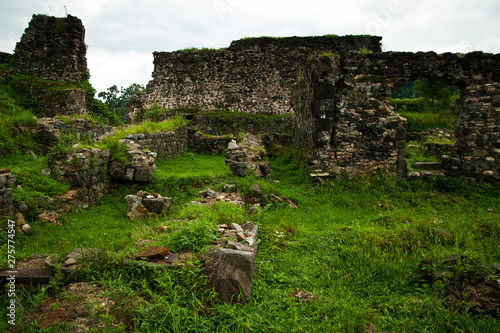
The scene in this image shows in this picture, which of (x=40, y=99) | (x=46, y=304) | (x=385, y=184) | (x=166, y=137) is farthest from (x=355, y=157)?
(x=40, y=99)

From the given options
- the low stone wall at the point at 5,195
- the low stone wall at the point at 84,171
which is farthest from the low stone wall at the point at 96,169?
the low stone wall at the point at 5,195

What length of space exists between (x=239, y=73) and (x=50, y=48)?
36.0ft

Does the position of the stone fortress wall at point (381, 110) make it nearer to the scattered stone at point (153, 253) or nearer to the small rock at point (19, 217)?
the scattered stone at point (153, 253)

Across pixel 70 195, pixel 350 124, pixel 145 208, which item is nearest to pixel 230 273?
pixel 145 208

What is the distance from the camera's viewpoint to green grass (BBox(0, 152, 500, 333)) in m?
3.05

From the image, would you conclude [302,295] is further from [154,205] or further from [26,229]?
[26,229]

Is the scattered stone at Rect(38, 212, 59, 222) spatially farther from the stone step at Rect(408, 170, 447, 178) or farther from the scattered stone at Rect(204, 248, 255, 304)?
the stone step at Rect(408, 170, 447, 178)

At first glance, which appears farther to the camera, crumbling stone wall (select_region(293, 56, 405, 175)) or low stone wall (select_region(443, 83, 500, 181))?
crumbling stone wall (select_region(293, 56, 405, 175))

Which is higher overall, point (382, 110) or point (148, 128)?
point (382, 110)

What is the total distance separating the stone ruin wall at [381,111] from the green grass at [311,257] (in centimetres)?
110

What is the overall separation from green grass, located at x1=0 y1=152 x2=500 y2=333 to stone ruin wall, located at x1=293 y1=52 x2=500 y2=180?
1.10m

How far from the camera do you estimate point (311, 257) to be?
4781mm

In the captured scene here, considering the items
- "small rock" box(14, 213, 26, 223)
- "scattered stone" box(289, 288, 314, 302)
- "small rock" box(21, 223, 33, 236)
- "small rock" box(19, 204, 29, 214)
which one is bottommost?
"scattered stone" box(289, 288, 314, 302)

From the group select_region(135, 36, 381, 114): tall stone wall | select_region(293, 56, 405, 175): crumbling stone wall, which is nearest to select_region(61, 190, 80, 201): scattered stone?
select_region(293, 56, 405, 175): crumbling stone wall
